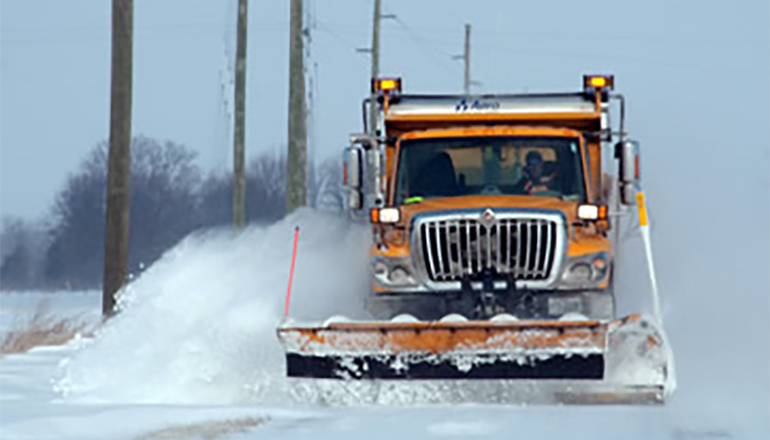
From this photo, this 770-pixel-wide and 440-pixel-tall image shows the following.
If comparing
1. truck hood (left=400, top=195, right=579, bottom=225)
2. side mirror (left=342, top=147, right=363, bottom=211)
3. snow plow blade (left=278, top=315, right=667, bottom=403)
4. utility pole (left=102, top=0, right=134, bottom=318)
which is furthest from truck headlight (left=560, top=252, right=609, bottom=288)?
utility pole (left=102, top=0, right=134, bottom=318)

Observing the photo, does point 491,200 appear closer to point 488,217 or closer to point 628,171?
point 488,217

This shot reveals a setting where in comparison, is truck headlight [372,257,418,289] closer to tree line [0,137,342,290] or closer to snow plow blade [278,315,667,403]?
snow plow blade [278,315,667,403]

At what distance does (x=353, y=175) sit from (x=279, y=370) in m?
1.76

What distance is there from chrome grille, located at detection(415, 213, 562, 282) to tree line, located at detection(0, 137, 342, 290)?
72.2 meters

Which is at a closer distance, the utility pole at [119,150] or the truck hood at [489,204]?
the truck hood at [489,204]

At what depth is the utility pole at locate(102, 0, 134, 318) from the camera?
1914 cm

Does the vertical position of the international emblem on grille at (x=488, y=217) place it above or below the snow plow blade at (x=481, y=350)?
above

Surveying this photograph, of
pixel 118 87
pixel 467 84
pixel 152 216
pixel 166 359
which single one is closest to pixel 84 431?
pixel 166 359

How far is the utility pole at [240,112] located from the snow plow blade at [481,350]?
71.5 feet

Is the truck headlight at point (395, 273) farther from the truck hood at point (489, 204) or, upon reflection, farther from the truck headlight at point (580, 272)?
the truck headlight at point (580, 272)

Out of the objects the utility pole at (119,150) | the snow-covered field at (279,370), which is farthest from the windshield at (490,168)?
the utility pole at (119,150)

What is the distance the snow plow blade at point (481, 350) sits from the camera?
1102cm

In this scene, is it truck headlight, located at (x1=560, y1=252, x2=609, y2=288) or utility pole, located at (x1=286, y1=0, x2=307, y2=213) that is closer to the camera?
truck headlight, located at (x1=560, y1=252, x2=609, y2=288)

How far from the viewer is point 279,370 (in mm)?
12703
